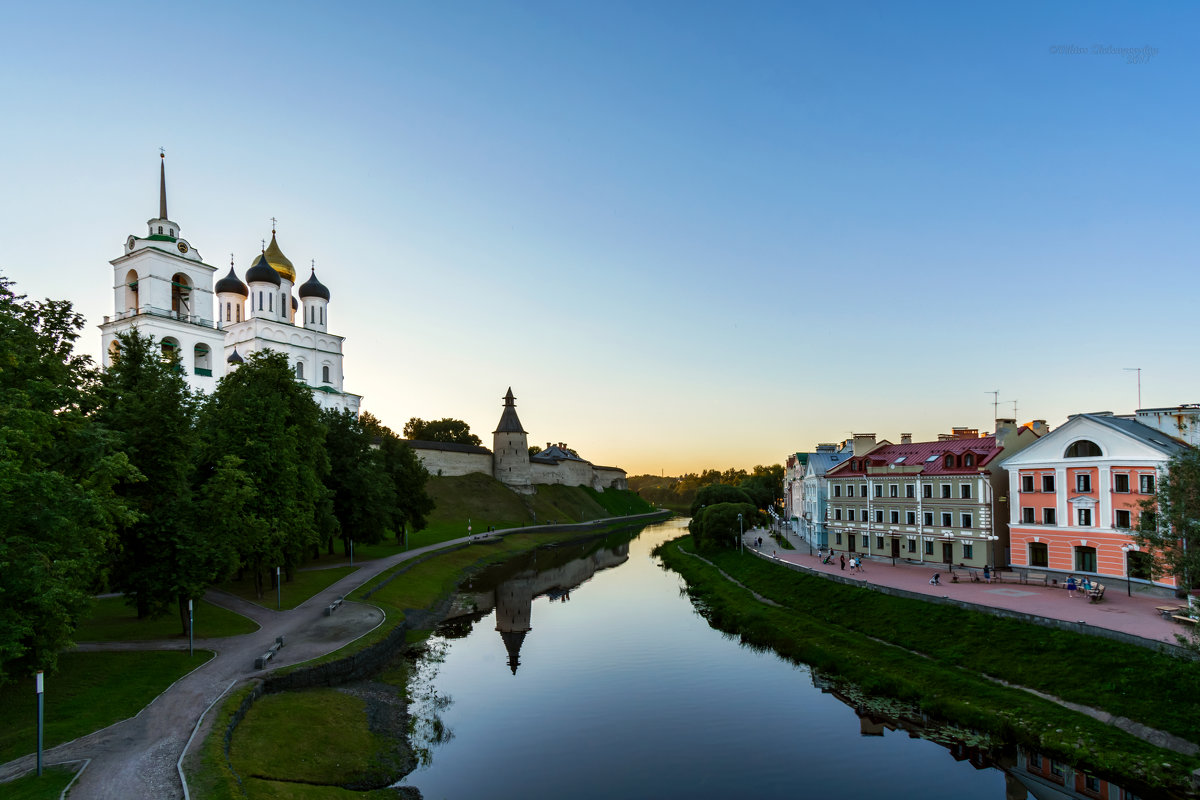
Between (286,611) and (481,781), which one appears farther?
(286,611)

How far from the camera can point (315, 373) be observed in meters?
80.6

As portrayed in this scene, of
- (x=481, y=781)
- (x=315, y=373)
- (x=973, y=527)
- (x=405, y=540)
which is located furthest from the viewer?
(x=315, y=373)

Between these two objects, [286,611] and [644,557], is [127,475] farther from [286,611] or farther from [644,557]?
[644,557]

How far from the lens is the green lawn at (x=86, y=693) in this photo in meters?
16.5

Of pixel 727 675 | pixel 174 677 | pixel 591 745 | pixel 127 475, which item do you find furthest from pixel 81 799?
pixel 727 675

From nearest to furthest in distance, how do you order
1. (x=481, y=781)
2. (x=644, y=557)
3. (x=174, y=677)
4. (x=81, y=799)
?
(x=81, y=799) → (x=481, y=781) → (x=174, y=677) → (x=644, y=557)

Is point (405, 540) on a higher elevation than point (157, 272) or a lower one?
lower

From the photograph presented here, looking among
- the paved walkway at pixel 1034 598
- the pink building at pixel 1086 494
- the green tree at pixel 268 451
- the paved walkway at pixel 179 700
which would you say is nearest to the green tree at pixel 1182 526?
the paved walkway at pixel 1034 598

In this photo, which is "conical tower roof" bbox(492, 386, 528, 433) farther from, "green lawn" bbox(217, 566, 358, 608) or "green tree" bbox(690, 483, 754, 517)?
"green lawn" bbox(217, 566, 358, 608)

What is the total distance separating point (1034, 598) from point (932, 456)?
Result: 1540cm

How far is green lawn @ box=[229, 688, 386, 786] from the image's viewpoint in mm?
16984

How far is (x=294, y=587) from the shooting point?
37875 millimetres

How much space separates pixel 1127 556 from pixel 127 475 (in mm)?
41931

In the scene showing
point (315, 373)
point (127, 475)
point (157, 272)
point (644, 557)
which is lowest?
point (644, 557)
